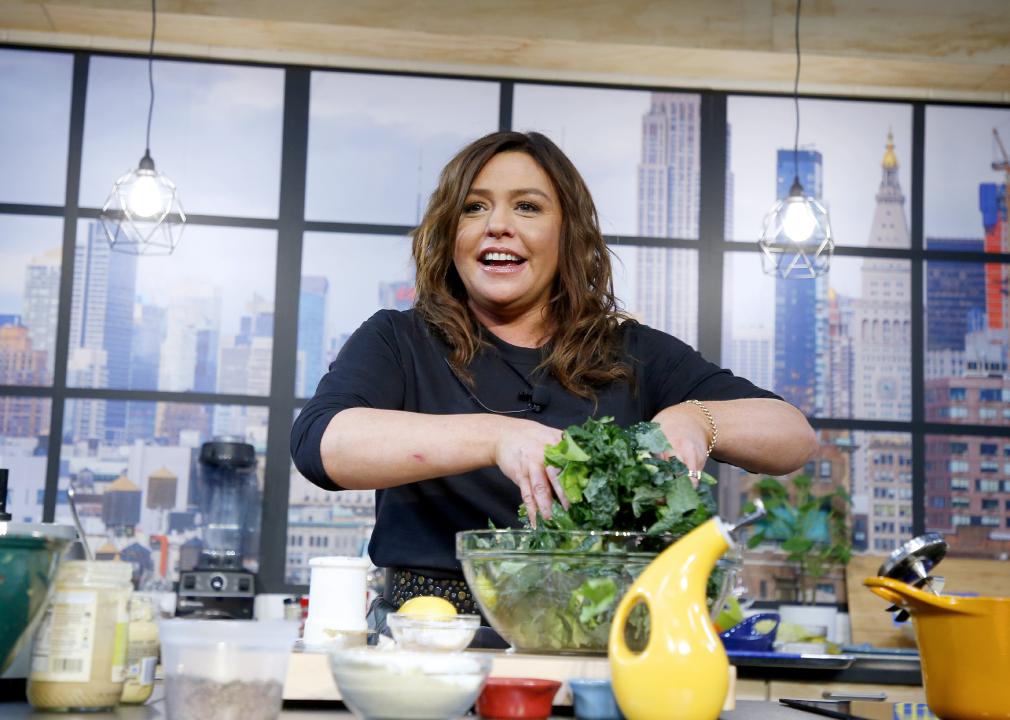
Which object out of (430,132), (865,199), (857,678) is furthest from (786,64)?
(857,678)

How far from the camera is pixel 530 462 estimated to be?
1.30m

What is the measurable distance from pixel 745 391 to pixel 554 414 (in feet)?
0.89

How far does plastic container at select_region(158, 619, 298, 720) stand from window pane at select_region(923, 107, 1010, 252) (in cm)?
410

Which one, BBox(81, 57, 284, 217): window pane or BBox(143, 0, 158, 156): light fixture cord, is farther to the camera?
BBox(81, 57, 284, 217): window pane

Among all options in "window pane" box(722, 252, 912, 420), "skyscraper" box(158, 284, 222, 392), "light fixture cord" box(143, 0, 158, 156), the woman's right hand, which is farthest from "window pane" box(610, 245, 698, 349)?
the woman's right hand

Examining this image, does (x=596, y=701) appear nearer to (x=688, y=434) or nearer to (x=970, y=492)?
(x=688, y=434)

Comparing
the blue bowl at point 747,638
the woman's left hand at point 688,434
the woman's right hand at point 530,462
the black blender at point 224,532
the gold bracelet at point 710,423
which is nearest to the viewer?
the woman's right hand at point 530,462

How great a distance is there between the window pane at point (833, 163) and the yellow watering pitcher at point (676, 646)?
3.67 metres

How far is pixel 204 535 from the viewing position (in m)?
4.23

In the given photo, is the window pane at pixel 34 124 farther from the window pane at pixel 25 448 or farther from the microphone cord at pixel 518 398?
the microphone cord at pixel 518 398

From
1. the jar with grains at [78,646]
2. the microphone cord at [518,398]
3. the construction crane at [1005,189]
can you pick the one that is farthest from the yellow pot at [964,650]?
the construction crane at [1005,189]

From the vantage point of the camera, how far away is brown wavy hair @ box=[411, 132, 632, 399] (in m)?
1.79

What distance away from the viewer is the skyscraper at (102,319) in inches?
170

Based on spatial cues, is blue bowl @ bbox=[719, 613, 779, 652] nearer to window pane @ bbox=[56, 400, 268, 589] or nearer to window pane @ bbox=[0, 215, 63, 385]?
window pane @ bbox=[56, 400, 268, 589]
